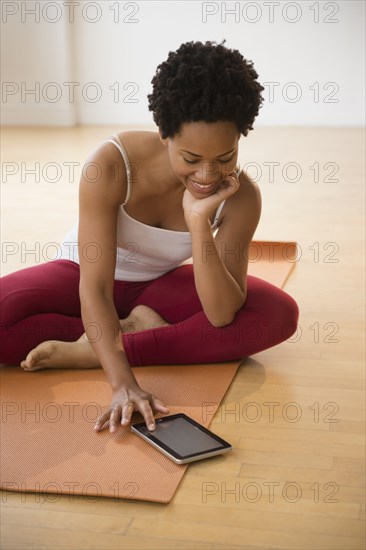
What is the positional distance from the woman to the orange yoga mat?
40 millimetres

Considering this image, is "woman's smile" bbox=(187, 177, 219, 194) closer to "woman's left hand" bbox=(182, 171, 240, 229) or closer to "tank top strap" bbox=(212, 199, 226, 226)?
"woman's left hand" bbox=(182, 171, 240, 229)

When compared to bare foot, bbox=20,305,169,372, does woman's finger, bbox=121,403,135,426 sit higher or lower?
lower

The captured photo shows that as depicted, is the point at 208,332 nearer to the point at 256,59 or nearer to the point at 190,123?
the point at 190,123

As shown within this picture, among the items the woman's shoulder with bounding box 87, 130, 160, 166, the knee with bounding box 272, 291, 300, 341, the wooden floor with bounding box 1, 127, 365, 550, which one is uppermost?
the woman's shoulder with bounding box 87, 130, 160, 166

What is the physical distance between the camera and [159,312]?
7.39ft

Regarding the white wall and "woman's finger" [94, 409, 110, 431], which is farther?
the white wall

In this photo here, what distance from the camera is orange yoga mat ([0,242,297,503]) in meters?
1.63

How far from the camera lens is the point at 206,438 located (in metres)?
1.79

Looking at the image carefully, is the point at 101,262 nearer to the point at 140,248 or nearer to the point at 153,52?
the point at 140,248

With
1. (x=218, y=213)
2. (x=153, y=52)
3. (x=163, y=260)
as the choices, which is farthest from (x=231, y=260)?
(x=153, y=52)

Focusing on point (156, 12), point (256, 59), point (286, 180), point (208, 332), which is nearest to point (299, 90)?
point (256, 59)

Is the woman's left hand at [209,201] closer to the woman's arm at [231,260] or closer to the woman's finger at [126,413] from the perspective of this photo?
the woman's arm at [231,260]

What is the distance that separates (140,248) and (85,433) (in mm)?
511

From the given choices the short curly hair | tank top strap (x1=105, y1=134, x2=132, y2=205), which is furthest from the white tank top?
the short curly hair
